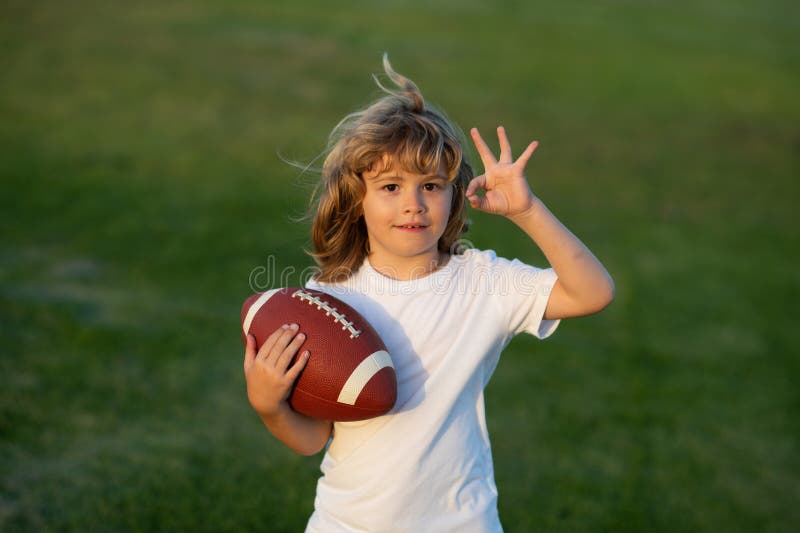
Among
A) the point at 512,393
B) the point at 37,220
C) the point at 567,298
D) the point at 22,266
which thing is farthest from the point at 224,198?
the point at 567,298

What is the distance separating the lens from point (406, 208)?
2.14 meters

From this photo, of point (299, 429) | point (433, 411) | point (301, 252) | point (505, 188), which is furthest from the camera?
point (301, 252)

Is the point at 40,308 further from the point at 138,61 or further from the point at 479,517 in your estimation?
the point at 138,61

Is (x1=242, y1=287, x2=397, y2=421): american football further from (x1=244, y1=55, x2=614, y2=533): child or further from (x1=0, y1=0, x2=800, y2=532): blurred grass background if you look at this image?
(x1=0, y1=0, x2=800, y2=532): blurred grass background

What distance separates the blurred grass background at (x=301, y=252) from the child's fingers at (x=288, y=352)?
953 millimetres

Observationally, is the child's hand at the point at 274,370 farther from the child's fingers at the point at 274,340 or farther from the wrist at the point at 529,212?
the wrist at the point at 529,212

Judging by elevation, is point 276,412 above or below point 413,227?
below

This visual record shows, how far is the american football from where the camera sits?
6.90 ft

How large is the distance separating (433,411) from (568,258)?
0.52m

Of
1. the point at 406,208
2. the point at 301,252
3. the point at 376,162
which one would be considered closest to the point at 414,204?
the point at 406,208

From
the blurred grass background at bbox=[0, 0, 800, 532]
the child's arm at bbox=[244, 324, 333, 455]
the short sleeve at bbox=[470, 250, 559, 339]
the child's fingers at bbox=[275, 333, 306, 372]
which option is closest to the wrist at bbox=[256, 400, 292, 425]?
the child's arm at bbox=[244, 324, 333, 455]

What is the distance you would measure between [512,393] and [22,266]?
134 inches

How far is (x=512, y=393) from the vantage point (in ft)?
15.2

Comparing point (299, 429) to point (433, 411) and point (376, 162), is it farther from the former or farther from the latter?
point (376, 162)
